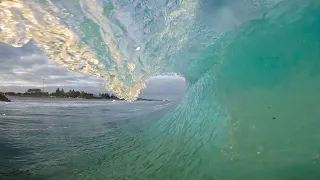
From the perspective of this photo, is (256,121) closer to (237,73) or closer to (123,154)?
(237,73)

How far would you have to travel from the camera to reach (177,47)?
6.01 m

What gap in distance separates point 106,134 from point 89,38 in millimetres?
4582

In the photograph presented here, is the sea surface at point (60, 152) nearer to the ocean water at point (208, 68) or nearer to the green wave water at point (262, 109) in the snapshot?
the ocean water at point (208, 68)

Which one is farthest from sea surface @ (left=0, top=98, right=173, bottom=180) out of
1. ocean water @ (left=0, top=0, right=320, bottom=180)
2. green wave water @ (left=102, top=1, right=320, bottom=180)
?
green wave water @ (left=102, top=1, right=320, bottom=180)

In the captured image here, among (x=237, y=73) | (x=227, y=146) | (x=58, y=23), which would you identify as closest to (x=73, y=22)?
(x=58, y=23)

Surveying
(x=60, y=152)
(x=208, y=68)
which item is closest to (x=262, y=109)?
(x=208, y=68)

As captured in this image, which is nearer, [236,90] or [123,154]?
[236,90]

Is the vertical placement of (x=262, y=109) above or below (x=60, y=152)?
above

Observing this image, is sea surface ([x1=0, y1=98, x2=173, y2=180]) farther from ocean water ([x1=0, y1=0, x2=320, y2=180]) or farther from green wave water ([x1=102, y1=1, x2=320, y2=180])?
green wave water ([x1=102, y1=1, x2=320, y2=180])

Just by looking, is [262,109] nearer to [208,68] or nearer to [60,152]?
[208,68]

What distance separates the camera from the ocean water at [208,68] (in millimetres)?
4641

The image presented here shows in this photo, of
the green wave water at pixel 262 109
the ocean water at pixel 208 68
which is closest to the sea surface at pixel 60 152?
the ocean water at pixel 208 68

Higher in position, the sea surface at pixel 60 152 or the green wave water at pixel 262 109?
the green wave water at pixel 262 109

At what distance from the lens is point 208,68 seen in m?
6.08
